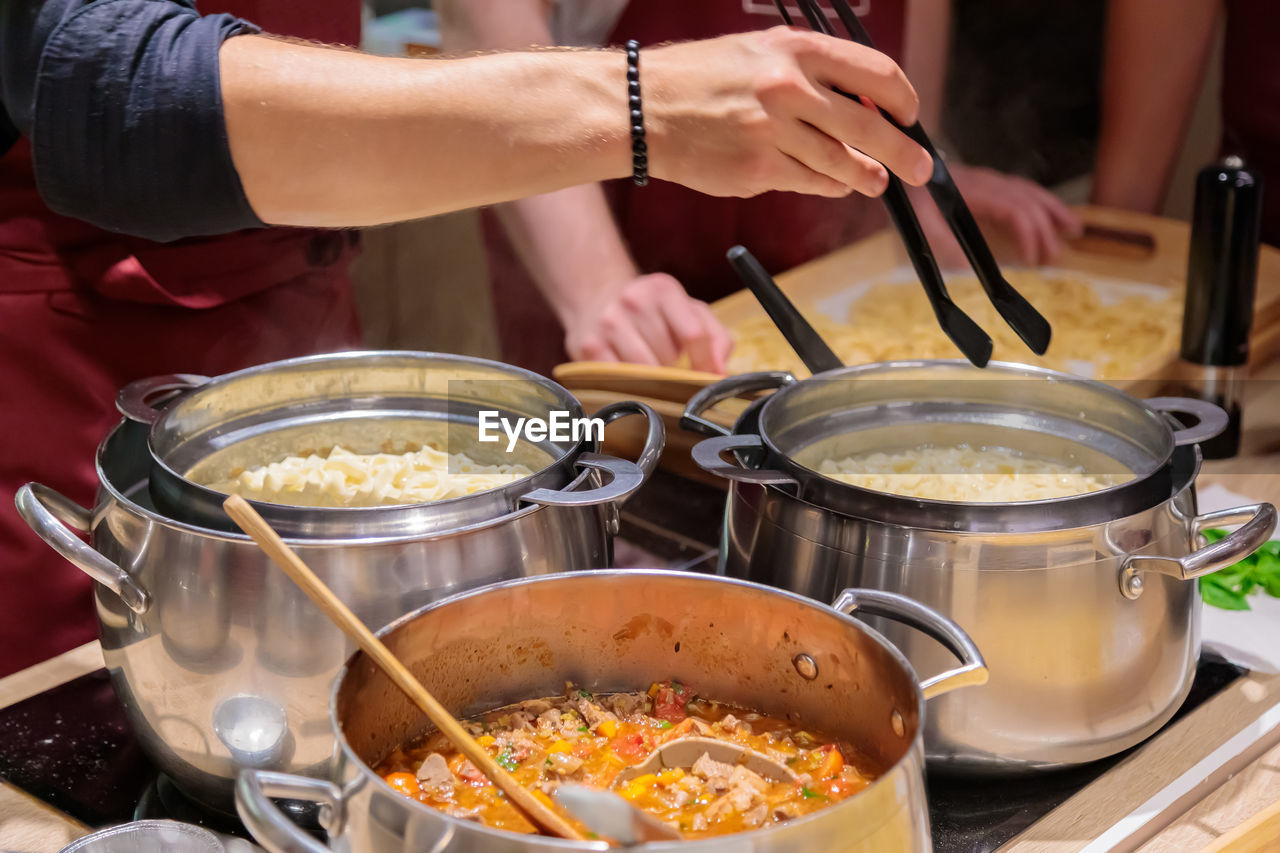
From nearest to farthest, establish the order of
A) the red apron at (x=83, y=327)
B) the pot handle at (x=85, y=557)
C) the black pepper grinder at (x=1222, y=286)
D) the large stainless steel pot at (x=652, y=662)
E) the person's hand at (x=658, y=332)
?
the large stainless steel pot at (x=652, y=662) → the pot handle at (x=85, y=557) → the red apron at (x=83, y=327) → the black pepper grinder at (x=1222, y=286) → the person's hand at (x=658, y=332)

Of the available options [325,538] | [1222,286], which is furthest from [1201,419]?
[325,538]

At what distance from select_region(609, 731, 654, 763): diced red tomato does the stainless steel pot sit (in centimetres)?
23

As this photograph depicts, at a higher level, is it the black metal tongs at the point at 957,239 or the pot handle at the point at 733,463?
the black metal tongs at the point at 957,239

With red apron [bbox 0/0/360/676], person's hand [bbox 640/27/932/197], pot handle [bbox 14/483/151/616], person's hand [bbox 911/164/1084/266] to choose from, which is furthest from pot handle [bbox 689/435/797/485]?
person's hand [bbox 911/164/1084/266]

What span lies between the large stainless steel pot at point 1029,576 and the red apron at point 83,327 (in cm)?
82

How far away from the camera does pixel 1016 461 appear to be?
4.32 feet

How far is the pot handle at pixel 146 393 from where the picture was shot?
1124 millimetres

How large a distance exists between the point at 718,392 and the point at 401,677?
65cm

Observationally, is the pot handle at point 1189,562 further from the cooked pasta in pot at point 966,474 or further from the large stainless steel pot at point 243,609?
the large stainless steel pot at point 243,609

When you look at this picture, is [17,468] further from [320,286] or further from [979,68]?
[979,68]

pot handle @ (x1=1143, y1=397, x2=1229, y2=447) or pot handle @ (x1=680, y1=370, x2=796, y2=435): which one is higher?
pot handle @ (x1=1143, y1=397, x2=1229, y2=447)

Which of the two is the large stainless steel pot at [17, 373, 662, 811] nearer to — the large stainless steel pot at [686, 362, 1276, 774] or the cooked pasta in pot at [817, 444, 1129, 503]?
the large stainless steel pot at [686, 362, 1276, 774]

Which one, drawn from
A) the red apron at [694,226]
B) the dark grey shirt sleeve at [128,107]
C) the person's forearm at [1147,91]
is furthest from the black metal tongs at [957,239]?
the person's forearm at [1147,91]

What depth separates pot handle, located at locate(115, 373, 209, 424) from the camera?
3.69ft
